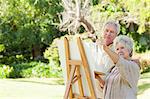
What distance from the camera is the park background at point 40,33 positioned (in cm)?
1489

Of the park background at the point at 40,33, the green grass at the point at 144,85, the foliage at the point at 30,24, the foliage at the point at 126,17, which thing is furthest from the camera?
the foliage at the point at 30,24

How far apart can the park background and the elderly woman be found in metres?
11.1

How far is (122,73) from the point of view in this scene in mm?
2631

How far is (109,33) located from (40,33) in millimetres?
14383

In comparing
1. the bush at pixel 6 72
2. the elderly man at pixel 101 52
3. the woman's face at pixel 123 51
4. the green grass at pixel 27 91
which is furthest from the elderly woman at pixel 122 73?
the bush at pixel 6 72

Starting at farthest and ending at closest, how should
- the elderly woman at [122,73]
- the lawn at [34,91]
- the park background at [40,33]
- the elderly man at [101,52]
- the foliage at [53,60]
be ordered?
the foliage at [53,60] → the park background at [40,33] → the lawn at [34,91] → the elderly man at [101,52] → the elderly woman at [122,73]

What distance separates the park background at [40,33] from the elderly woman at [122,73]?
437 inches

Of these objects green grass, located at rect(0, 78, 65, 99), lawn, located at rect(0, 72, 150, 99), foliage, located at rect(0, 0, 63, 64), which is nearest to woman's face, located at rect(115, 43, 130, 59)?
lawn, located at rect(0, 72, 150, 99)

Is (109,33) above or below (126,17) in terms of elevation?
below

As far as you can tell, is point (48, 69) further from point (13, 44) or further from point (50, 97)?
point (50, 97)

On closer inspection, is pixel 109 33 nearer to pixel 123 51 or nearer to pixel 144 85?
pixel 123 51

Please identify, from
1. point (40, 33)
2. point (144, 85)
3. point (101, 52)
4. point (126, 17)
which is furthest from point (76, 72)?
point (40, 33)

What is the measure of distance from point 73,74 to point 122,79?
1.93ft

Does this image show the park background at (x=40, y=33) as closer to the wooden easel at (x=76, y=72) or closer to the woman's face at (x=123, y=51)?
the wooden easel at (x=76, y=72)
